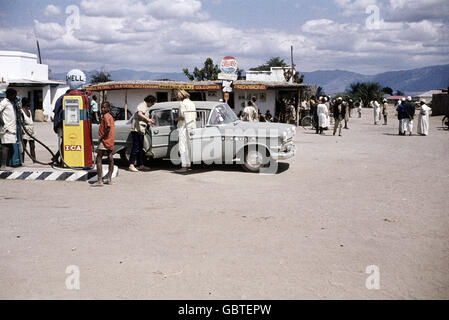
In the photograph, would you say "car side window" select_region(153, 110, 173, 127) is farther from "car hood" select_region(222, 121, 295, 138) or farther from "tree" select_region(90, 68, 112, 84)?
"tree" select_region(90, 68, 112, 84)

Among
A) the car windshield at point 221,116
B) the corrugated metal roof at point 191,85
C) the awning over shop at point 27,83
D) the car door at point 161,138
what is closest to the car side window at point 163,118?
the car door at point 161,138

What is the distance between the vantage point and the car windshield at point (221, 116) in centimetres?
1072

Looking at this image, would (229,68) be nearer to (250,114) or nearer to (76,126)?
(250,114)

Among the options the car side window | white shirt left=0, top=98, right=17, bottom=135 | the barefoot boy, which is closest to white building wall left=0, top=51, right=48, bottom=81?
white shirt left=0, top=98, right=17, bottom=135

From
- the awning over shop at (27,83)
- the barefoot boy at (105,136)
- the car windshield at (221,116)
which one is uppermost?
the awning over shop at (27,83)

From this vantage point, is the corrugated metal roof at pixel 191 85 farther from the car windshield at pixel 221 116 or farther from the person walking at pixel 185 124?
the person walking at pixel 185 124

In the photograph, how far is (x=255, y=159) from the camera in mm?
10656

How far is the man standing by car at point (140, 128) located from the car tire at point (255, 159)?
7.78 ft

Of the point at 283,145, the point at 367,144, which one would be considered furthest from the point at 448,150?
the point at 283,145

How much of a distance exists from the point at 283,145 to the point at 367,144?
25.8 feet

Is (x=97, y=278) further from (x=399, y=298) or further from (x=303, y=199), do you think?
(x=303, y=199)

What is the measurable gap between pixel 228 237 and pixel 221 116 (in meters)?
5.58

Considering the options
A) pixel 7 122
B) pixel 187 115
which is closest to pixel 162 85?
pixel 187 115

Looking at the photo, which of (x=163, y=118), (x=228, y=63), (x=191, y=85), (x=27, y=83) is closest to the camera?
(x=163, y=118)
